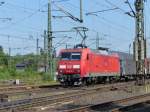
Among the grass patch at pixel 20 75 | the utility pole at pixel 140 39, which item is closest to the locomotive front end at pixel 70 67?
the utility pole at pixel 140 39

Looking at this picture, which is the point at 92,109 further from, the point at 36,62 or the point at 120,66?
the point at 36,62

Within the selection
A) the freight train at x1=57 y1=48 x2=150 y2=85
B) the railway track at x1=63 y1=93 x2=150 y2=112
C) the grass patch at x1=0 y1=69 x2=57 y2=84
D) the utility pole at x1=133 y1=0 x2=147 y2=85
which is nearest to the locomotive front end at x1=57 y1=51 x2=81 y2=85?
the freight train at x1=57 y1=48 x2=150 y2=85

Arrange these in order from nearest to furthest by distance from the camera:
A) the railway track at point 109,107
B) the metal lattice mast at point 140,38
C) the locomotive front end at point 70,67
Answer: the railway track at point 109,107 < the metal lattice mast at point 140,38 < the locomotive front end at point 70,67

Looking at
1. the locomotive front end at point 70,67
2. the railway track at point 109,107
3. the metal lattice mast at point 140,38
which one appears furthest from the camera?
the locomotive front end at point 70,67

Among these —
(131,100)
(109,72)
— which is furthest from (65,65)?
(131,100)

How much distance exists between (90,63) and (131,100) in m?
11.9

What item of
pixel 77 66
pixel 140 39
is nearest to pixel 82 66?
pixel 77 66

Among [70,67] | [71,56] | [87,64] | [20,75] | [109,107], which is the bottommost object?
[109,107]

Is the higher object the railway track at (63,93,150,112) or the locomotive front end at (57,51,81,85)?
the locomotive front end at (57,51,81,85)

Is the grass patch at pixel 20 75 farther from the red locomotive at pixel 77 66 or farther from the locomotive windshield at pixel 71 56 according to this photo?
the locomotive windshield at pixel 71 56

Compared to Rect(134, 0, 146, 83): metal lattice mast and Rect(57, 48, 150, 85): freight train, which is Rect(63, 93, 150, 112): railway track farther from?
Rect(57, 48, 150, 85): freight train

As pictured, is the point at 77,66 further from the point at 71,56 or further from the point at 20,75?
the point at 20,75

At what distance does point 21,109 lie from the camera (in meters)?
16.7

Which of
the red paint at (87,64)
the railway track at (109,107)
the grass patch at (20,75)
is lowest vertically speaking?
the railway track at (109,107)
